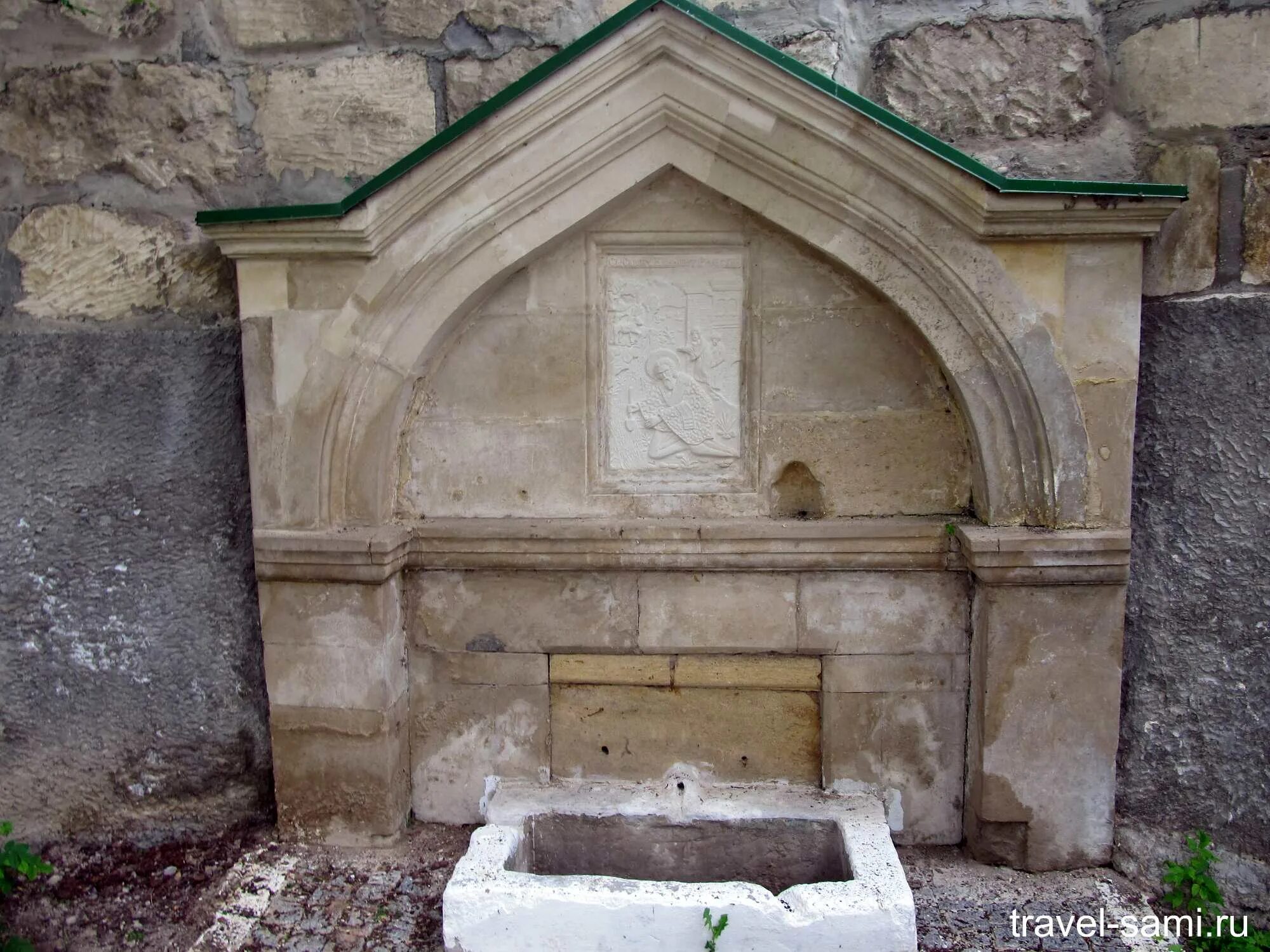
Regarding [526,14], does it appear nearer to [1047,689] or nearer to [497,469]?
[497,469]

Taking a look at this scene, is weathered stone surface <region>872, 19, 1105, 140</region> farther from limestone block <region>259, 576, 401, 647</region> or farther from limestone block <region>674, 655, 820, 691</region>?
limestone block <region>259, 576, 401, 647</region>

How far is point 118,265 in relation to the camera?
10.0ft

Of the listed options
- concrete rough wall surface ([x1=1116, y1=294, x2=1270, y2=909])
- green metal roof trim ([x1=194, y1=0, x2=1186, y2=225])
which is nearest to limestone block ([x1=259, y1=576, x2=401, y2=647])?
green metal roof trim ([x1=194, y1=0, x2=1186, y2=225])

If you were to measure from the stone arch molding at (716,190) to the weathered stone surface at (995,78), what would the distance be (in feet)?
1.29

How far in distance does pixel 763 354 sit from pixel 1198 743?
1.83 meters

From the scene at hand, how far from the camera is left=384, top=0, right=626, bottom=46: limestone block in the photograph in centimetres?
299

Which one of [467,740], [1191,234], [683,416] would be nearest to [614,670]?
[467,740]

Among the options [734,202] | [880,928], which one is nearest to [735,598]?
[880,928]

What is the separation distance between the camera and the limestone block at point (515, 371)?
3.04 m

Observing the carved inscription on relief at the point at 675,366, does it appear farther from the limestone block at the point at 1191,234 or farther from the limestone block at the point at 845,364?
the limestone block at the point at 1191,234

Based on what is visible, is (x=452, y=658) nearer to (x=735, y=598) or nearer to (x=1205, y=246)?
(x=735, y=598)

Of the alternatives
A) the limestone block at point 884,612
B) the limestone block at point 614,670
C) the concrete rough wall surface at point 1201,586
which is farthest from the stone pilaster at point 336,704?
the concrete rough wall surface at point 1201,586

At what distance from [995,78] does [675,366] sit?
1347mm

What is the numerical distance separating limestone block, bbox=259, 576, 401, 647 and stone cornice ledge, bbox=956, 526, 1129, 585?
188cm
